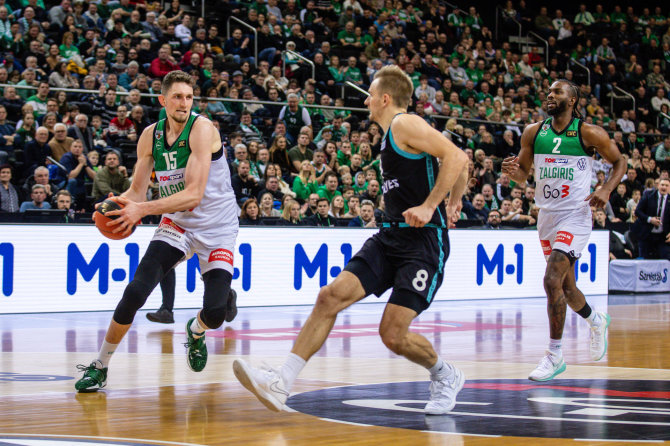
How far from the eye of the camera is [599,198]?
7680mm

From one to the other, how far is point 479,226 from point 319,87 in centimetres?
604

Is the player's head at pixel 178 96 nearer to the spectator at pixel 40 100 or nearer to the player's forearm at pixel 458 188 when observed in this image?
the player's forearm at pixel 458 188

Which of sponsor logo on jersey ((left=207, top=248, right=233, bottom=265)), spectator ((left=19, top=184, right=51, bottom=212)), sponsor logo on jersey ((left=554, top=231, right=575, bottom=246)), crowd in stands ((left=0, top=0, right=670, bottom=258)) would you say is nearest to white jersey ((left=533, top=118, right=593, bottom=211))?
sponsor logo on jersey ((left=554, top=231, right=575, bottom=246))

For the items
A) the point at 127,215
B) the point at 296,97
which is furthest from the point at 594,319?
the point at 296,97

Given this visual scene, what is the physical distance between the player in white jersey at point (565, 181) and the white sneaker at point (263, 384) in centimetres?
315

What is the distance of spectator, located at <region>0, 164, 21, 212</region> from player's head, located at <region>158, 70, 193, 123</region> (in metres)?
7.60

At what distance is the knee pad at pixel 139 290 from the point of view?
20.0ft

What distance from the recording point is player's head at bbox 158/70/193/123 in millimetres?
6348

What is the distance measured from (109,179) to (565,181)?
8.33 meters

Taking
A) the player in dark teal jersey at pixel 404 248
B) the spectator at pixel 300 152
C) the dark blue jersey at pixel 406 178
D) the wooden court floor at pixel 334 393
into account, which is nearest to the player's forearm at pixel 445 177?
the player in dark teal jersey at pixel 404 248

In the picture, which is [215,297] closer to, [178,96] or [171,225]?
[171,225]

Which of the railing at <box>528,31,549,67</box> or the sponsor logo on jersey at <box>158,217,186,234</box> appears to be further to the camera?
the railing at <box>528,31,549,67</box>

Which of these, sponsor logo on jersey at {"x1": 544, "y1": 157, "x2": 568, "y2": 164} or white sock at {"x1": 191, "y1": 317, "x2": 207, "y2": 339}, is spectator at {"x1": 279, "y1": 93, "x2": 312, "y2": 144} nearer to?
sponsor logo on jersey at {"x1": 544, "y1": 157, "x2": 568, "y2": 164}

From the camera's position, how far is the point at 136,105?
16.0 metres
